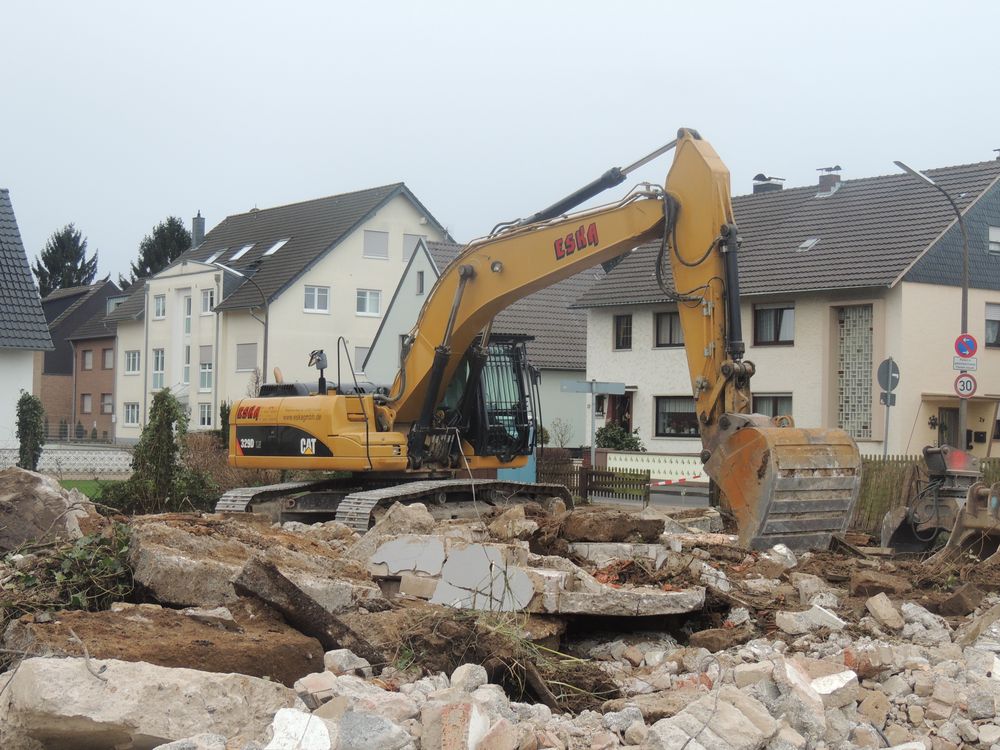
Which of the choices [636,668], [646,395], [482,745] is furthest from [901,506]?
[646,395]

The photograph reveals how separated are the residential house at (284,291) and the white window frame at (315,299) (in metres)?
0.04

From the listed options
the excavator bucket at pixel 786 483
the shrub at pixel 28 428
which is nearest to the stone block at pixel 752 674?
the excavator bucket at pixel 786 483

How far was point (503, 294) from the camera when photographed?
14.2 meters

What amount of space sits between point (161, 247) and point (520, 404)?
70.6m

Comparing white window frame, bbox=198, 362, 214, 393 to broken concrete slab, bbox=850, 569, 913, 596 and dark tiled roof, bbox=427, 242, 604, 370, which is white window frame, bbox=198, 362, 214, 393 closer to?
dark tiled roof, bbox=427, 242, 604, 370

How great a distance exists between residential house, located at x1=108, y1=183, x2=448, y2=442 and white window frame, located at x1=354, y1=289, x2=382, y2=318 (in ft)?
0.14

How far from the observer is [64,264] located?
87.4 metres

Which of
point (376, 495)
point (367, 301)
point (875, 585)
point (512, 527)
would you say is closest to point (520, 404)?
point (376, 495)

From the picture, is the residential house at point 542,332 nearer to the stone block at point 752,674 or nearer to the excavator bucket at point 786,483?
the excavator bucket at point 786,483

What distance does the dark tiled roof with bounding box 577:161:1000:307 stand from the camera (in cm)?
3253

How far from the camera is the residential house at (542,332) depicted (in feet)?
141

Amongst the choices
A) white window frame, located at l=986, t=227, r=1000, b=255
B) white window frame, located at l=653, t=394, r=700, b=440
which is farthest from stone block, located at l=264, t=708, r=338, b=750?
white window frame, located at l=986, t=227, r=1000, b=255

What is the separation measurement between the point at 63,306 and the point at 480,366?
67693 millimetres

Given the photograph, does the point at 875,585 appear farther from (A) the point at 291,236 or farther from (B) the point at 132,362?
(B) the point at 132,362
